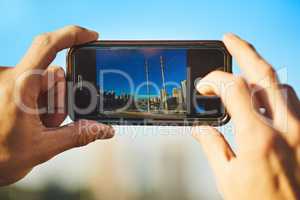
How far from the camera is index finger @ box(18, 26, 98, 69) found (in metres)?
1.49

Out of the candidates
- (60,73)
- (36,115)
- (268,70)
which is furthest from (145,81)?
(268,70)

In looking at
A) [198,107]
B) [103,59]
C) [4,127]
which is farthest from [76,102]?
[198,107]

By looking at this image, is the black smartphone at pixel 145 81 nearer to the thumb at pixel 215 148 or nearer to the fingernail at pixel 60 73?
the fingernail at pixel 60 73

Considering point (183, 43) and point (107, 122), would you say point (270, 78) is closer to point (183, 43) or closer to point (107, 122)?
point (183, 43)

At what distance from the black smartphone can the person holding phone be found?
104 mm

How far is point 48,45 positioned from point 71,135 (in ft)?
0.98

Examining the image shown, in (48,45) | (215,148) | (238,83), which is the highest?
(48,45)

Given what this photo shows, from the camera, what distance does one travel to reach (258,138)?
125cm

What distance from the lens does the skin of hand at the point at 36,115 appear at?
148 cm

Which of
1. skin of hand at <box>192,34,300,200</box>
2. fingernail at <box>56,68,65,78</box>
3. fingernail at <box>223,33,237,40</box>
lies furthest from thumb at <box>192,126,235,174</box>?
fingernail at <box>56,68,65,78</box>

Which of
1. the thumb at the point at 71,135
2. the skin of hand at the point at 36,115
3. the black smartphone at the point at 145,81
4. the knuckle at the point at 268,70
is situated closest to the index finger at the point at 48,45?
the skin of hand at the point at 36,115

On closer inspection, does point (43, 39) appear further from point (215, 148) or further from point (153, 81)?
point (215, 148)

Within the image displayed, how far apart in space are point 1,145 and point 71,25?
1.47 ft

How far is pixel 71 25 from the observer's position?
155cm
